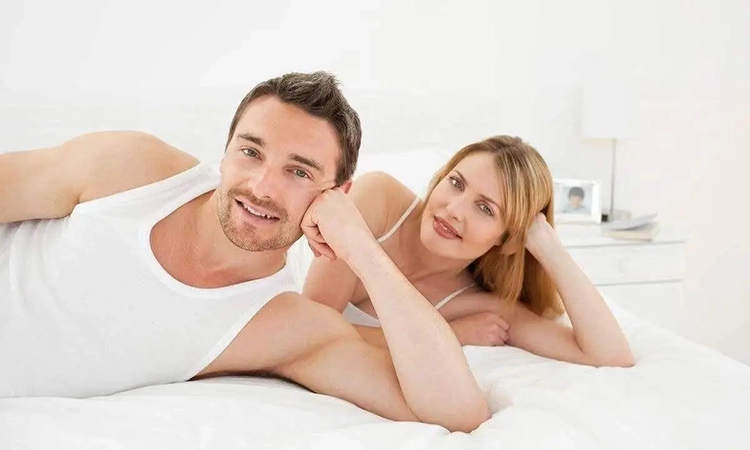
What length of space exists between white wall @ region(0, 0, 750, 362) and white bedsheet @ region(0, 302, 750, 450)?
66.2 inches

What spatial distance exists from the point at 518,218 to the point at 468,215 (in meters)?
0.13

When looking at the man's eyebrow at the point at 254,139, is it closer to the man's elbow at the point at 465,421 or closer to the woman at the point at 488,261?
the woman at the point at 488,261

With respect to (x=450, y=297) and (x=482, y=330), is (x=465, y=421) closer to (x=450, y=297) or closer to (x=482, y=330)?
(x=482, y=330)

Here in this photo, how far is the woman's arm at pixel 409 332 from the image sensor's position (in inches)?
57.6

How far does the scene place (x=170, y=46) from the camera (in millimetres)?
2977

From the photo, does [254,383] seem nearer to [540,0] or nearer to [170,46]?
[170,46]

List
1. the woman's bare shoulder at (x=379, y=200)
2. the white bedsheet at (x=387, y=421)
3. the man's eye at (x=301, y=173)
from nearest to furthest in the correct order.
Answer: the white bedsheet at (x=387, y=421) → the man's eye at (x=301, y=173) → the woman's bare shoulder at (x=379, y=200)

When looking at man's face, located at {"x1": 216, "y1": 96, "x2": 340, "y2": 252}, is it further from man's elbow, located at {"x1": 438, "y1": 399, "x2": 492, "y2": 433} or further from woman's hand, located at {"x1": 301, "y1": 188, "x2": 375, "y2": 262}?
man's elbow, located at {"x1": 438, "y1": 399, "x2": 492, "y2": 433}

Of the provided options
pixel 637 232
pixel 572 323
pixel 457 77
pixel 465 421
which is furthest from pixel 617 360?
pixel 457 77

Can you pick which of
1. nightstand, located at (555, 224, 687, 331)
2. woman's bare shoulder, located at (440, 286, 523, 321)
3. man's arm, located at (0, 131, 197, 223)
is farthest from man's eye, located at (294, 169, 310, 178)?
nightstand, located at (555, 224, 687, 331)

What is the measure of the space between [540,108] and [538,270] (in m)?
1.46

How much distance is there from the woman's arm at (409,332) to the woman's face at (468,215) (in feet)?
1.51

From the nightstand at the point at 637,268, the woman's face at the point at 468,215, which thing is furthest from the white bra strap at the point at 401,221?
the nightstand at the point at 637,268

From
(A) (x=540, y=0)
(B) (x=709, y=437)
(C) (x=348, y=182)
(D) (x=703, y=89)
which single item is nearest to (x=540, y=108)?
(A) (x=540, y=0)
